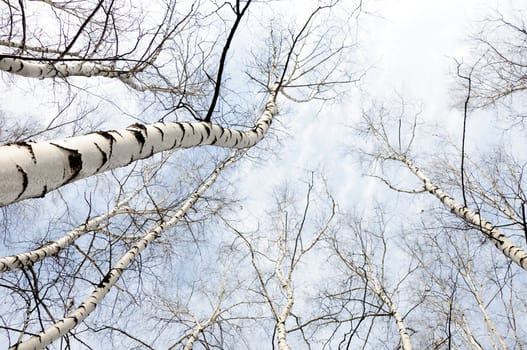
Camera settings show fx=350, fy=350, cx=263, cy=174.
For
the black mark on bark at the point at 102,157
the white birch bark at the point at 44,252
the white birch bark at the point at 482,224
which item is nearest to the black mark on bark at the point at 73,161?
the black mark on bark at the point at 102,157

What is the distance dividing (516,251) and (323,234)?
12.8 feet

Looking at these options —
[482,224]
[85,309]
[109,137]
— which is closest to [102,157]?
[109,137]

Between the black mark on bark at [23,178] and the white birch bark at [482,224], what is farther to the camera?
the white birch bark at [482,224]

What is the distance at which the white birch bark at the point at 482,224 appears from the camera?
340 centimetres

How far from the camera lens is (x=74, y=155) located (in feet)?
4.30

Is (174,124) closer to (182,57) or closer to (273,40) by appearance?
(182,57)

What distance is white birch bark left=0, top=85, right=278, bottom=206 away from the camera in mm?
1107

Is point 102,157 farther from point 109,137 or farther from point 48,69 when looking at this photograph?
point 48,69

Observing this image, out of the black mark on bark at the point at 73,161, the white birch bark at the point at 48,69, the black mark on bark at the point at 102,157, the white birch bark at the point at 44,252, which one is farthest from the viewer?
the white birch bark at the point at 48,69

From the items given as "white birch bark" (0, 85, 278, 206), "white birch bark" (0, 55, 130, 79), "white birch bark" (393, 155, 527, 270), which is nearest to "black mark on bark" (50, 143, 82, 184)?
"white birch bark" (0, 85, 278, 206)

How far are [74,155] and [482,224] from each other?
176 inches

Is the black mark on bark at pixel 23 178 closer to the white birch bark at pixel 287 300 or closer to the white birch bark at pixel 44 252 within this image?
the white birch bark at pixel 44 252

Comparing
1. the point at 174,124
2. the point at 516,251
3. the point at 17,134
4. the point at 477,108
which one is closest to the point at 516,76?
the point at 477,108

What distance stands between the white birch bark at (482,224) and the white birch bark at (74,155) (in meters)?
1.71
